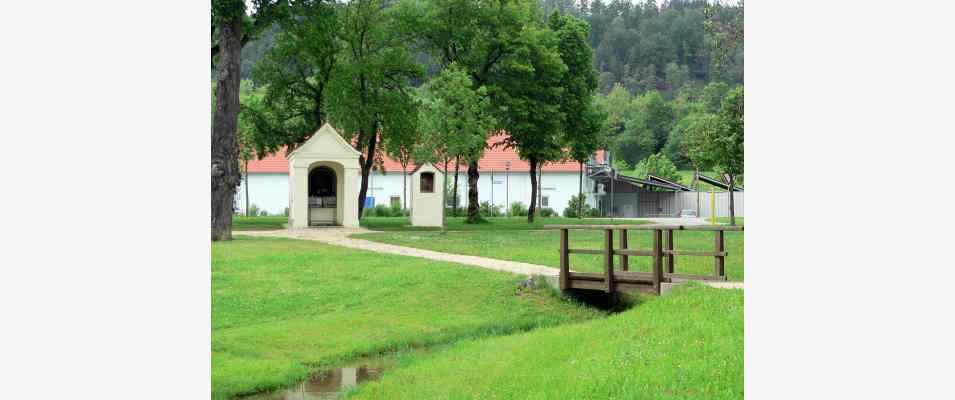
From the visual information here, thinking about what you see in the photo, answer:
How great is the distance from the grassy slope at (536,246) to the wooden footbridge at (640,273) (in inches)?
45.0

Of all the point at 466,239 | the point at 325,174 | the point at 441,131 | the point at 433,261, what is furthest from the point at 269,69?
the point at 433,261

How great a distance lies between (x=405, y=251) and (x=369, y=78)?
14.2 m

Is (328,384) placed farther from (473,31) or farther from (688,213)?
(688,213)

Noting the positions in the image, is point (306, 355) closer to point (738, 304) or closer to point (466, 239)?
point (738, 304)

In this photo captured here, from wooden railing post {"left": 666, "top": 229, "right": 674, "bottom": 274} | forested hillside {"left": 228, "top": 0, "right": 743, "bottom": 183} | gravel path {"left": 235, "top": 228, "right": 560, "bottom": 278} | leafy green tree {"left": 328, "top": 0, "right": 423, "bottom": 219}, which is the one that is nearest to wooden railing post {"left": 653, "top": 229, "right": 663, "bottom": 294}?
wooden railing post {"left": 666, "top": 229, "right": 674, "bottom": 274}

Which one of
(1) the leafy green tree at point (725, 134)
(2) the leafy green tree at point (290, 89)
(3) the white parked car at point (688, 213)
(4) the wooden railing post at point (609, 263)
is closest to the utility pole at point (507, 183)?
(3) the white parked car at point (688, 213)

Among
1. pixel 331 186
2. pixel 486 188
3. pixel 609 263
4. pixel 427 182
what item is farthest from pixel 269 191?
pixel 609 263

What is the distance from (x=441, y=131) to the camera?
29.8 m

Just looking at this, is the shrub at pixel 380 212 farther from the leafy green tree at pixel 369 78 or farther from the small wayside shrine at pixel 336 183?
the small wayside shrine at pixel 336 183

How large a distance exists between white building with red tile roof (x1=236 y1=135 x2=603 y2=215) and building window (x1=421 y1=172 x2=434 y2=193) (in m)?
19.6

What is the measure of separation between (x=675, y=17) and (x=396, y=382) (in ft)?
107

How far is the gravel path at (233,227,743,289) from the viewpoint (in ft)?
54.2

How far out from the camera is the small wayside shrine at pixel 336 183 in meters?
30.0

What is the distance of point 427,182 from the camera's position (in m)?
33.8
